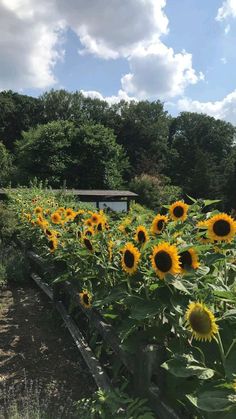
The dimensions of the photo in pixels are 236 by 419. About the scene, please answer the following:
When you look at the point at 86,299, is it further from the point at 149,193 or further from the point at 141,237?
the point at 149,193

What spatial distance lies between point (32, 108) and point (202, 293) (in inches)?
2206

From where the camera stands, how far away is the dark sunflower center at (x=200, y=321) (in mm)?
1601

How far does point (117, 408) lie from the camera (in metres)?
2.30

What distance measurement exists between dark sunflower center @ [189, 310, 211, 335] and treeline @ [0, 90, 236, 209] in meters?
34.5

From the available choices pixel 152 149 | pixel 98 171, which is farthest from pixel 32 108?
pixel 98 171

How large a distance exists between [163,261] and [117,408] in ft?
2.83

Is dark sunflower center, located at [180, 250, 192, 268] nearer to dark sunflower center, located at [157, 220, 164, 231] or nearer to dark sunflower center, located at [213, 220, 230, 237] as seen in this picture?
dark sunflower center, located at [213, 220, 230, 237]

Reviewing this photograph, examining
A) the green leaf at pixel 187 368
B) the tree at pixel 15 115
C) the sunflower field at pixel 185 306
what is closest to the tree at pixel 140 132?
the tree at pixel 15 115

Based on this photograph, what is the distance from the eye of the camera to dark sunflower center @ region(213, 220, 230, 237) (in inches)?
86.9

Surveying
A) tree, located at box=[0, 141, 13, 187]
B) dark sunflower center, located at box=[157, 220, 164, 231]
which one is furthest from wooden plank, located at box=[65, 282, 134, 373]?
tree, located at box=[0, 141, 13, 187]

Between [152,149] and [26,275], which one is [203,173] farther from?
[26,275]

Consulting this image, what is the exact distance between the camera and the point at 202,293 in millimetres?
1951

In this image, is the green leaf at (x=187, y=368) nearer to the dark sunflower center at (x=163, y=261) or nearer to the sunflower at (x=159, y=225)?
the dark sunflower center at (x=163, y=261)

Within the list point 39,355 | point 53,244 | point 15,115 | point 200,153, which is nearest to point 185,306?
point 39,355
